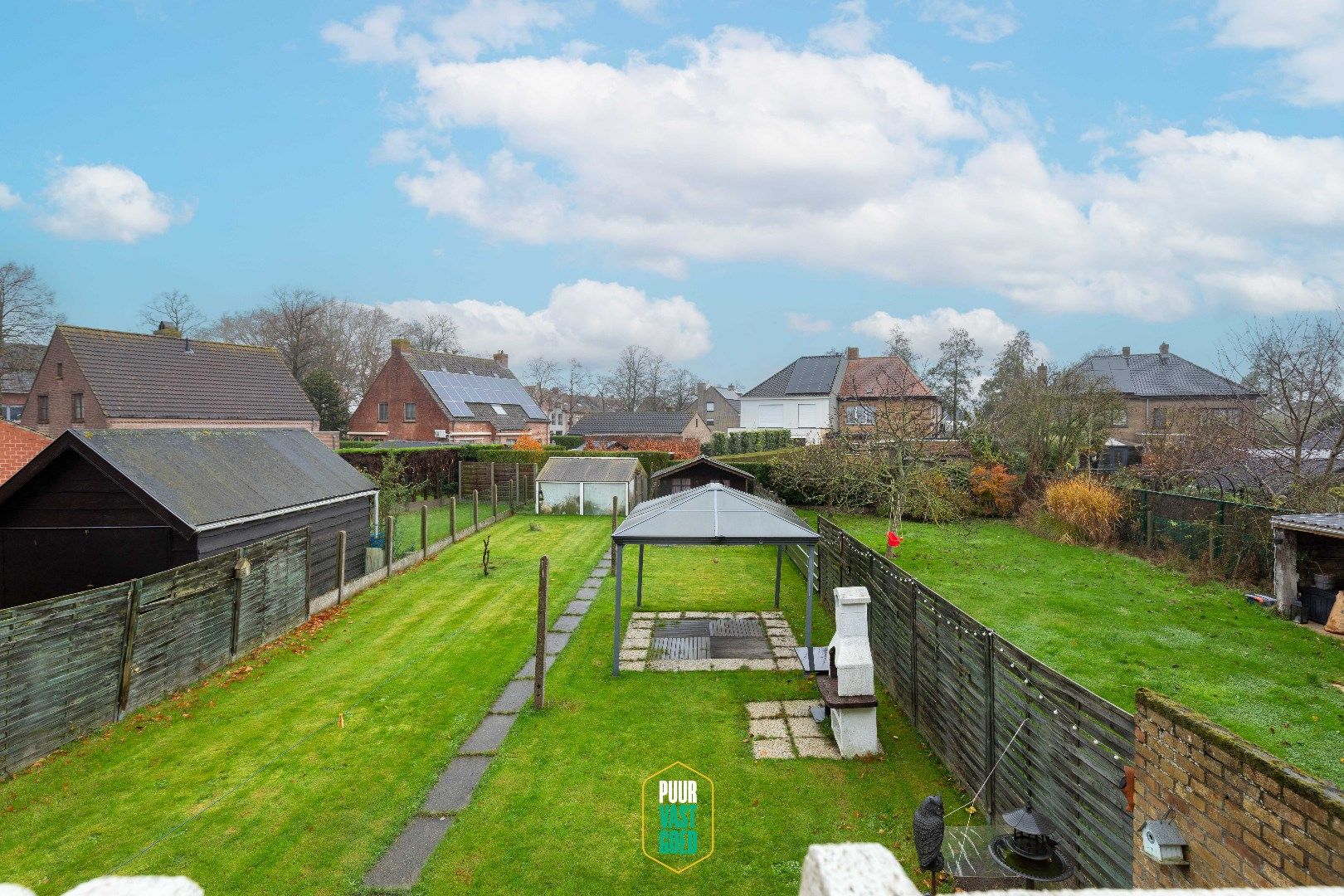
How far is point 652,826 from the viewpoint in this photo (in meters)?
6.38

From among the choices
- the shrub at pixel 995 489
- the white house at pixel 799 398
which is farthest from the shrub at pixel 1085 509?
the white house at pixel 799 398

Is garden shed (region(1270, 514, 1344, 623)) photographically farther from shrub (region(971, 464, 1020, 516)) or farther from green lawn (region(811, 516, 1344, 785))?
shrub (region(971, 464, 1020, 516))

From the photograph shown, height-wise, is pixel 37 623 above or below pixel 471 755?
above

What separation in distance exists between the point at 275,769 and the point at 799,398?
38466mm

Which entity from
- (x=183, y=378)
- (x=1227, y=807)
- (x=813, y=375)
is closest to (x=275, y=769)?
(x=1227, y=807)

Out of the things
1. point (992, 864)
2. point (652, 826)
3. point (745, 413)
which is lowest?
point (652, 826)

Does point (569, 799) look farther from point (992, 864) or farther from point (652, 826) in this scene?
point (992, 864)

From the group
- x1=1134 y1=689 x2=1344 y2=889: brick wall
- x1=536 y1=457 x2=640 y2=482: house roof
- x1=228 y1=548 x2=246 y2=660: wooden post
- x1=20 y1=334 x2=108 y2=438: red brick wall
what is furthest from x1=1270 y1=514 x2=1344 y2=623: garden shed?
x1=20 y1=334 x2=108 y2=438: red brick wall

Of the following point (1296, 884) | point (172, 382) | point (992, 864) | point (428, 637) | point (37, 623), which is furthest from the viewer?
point (172, 382)

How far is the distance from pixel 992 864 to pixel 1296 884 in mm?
2288

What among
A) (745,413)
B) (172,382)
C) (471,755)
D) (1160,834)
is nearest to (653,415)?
(745,413)

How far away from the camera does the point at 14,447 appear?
1888cm

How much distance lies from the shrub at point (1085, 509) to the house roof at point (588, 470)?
14647mm

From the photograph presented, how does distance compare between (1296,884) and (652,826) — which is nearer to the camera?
(1296,884)
